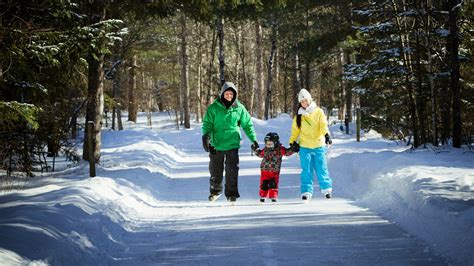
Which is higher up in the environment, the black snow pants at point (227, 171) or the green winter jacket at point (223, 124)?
the green winter jacket at point (223, 124)

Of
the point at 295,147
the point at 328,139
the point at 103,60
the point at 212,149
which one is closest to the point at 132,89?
the point at 103,60

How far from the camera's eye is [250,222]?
22.5 feet

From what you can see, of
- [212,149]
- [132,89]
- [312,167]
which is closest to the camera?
[212,149]

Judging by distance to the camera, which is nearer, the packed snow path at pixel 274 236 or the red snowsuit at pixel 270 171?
the packed snow path at pixel 274 236

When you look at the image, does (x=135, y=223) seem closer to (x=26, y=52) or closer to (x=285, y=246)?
(x=285, y=246)

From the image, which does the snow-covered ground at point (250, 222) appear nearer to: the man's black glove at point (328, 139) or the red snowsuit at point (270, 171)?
the red snowsuit at point (270, 171)

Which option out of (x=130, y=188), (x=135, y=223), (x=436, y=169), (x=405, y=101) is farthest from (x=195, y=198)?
(x=405, y=101)

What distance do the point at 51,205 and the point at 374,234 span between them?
179 inches

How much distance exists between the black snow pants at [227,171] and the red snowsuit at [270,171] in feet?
1.67

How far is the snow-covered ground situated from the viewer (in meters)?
5.03

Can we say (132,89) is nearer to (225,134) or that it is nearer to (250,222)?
(225,134)

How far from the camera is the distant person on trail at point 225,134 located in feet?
29.2

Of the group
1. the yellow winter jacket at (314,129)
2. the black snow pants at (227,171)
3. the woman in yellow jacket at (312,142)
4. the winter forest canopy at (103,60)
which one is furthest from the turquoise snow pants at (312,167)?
the winter forest canopy at (103,60)

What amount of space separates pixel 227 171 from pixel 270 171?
0.86m
